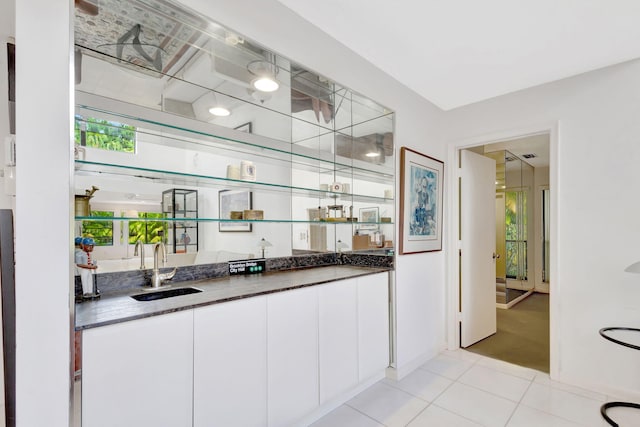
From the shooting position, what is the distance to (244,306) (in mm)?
1700

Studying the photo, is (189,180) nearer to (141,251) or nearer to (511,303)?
(141,251)

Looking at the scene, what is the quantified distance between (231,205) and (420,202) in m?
1.81

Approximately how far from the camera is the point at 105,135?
175 cm

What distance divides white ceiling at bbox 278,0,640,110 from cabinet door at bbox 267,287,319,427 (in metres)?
1.77

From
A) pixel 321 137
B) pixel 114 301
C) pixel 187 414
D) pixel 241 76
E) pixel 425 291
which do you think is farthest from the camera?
pixel 425 291

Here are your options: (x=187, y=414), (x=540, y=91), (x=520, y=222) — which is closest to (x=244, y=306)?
(x=187, y=414)

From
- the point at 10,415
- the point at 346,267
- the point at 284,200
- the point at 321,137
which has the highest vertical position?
the point at 321,137

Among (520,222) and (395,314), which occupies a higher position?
(520,222)

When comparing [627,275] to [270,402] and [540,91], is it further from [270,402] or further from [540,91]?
[270,402]

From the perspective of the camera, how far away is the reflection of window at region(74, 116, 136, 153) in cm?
158

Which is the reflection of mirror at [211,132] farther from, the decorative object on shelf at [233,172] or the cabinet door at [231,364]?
the cabinet door at [231,364]

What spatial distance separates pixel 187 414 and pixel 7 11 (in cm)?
228

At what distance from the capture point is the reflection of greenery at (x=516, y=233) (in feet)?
20.8

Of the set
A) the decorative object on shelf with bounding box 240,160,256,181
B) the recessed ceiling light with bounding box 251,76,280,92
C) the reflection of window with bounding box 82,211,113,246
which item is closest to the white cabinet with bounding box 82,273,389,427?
the reflection of window with bounding box 82,211,113,246
